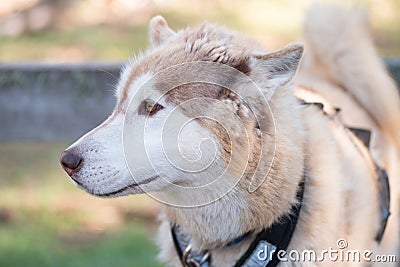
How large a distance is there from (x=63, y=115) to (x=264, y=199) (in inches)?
70.6

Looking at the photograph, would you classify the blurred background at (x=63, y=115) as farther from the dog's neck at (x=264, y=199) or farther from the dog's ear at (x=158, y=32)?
the dog's neck at (x=264, y=199)

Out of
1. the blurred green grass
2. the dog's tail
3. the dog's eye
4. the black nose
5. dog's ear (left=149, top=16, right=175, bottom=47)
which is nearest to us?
the black nose

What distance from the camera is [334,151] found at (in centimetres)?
290

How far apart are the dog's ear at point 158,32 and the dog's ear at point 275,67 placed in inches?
18.7

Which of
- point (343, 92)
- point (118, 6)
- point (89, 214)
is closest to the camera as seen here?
point (343, 92)

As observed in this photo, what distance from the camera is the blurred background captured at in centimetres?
401

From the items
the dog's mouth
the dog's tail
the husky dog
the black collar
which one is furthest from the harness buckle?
the dog's tail

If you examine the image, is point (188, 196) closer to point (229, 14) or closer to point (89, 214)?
point (89, 214)

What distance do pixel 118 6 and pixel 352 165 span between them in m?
4.84

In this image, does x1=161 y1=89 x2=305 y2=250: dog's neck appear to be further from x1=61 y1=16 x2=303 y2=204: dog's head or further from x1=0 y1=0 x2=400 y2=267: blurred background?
x1=0 y1=0 x2=400 y2=267: blurred background

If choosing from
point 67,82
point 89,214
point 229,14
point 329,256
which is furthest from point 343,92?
point 229,14

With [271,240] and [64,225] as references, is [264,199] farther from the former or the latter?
[64,225]

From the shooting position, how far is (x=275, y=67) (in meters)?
2.60

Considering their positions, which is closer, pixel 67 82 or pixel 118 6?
pixel 67 82
